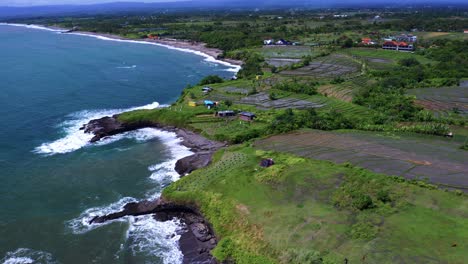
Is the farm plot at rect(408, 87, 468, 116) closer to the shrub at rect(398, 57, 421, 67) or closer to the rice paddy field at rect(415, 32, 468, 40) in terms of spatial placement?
the shrub at rect(398, 57, 421, 67)

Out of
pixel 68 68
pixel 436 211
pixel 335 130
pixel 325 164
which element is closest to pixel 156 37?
pixel 68 68

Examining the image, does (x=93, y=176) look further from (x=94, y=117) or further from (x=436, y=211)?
(x=436, y=211)

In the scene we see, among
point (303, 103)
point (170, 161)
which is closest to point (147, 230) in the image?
point (170, 161)

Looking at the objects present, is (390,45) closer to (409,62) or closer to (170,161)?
(409,62)

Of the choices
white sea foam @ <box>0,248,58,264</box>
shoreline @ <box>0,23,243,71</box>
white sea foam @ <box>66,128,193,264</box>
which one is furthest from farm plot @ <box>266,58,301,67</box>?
white sea foam @ <box>0,248,58,264</box>

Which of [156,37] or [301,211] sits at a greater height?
[156,37]
